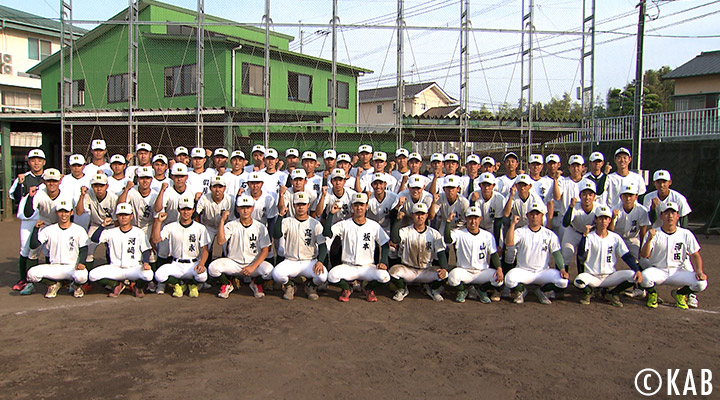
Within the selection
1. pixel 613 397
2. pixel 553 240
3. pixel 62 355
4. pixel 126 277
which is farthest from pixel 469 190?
pixel 62 355

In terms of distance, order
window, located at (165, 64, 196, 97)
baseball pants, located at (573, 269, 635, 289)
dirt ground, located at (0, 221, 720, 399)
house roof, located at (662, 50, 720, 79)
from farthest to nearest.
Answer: house roof, located at (662, 50, 720, 79)
window, located at (165, 64, 196, 97)
baseball pants, located at (573, 269, 635, 289)
dirt ground, located at (0, 221, 720, 399)

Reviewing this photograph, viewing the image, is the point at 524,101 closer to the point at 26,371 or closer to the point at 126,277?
the point at 126,277

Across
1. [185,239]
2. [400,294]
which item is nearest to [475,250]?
[400,294]

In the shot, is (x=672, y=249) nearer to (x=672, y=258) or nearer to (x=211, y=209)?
(x=672, y=258)

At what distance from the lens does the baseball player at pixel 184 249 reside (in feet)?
23.2

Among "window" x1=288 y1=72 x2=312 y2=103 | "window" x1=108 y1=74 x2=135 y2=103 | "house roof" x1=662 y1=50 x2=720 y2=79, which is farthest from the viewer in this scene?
"house roof" x1=662 y1=50 x2=720 y2=79

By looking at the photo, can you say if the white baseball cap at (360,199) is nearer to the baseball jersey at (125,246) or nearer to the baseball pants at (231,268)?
the baseball pants at (231,268)

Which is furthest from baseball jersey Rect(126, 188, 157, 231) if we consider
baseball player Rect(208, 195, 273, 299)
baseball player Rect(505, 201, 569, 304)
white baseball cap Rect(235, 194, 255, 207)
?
baseball player Rect(505, 201, 569, 304)

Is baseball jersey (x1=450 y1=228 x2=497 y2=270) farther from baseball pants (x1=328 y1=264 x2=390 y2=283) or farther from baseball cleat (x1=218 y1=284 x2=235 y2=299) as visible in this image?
baseball cleat (x1=218 y1=284 x2=235 y2=299)

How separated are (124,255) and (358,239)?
3.30 metres

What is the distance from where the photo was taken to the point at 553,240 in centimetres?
706

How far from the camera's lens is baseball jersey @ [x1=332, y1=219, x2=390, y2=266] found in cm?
713

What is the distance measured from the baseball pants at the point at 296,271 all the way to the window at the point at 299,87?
12.6m

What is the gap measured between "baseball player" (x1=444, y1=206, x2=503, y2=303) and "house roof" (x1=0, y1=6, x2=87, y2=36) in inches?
1227
